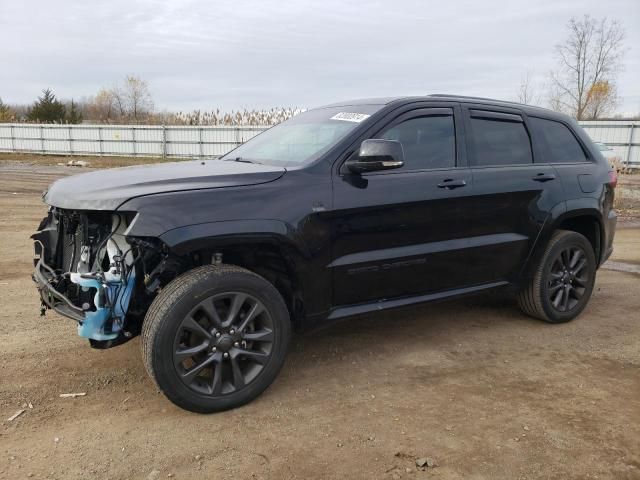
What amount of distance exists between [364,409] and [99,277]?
1.73 metres

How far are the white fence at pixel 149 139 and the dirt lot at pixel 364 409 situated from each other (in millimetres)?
22704

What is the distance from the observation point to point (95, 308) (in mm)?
3055

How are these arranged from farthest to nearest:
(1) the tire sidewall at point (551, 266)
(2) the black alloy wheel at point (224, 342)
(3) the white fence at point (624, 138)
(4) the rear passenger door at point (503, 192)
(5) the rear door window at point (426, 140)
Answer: (3) the white fence at point (624, 138) < (1) the tire sidewall at point (551, 266) < (4) the rear passenger door at point (503, 192) < (5) the rear door window at point (426, 140) < (2) the black alloy wheel at point (224, 342)

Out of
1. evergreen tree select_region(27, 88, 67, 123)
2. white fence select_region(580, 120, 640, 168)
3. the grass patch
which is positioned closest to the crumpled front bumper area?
the grass patch

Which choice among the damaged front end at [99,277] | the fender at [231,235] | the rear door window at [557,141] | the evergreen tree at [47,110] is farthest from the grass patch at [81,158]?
the fender at [231,235]

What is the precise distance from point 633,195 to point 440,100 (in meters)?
14.6

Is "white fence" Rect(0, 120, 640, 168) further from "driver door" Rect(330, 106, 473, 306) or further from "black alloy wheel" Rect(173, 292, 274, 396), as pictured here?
"black alloy wheel" Rect(173, 292, 274, 396)

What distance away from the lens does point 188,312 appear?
2.96 metres

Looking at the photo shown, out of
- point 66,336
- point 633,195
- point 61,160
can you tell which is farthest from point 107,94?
point 66,336

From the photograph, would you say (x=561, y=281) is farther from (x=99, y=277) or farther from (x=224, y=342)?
(x=99, y=277)

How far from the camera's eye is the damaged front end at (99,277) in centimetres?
299

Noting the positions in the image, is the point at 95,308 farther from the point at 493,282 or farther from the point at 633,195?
the point at 633,195

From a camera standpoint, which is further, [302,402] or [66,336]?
[66,336]

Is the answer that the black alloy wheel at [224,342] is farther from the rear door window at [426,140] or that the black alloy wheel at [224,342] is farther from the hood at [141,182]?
the rear door window at [426,140]
